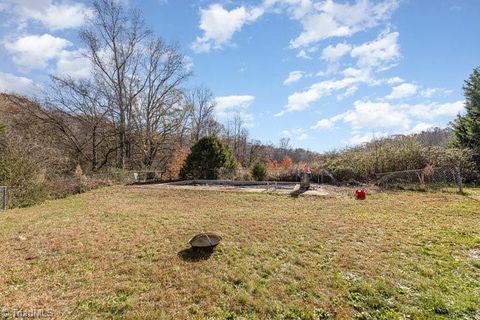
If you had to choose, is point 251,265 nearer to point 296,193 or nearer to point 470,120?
point 296,193

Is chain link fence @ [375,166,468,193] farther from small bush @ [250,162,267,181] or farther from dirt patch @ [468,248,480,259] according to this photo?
dirt patch @ [468,248,480,259]

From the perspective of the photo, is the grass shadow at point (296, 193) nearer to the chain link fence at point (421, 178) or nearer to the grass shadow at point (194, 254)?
the chain link fence at point (421, 178)

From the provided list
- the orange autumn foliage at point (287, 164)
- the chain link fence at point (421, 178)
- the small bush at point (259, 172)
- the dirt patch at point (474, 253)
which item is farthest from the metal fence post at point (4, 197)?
the chain link fence at point (421, 178)

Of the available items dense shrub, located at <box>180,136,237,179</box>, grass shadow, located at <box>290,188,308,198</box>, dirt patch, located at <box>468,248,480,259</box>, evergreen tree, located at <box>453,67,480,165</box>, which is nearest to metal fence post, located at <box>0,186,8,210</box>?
dense shrub, located at <box>180,136,237,179</box>

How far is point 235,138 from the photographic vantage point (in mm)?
47062

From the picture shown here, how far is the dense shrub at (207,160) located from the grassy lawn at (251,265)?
9823mm

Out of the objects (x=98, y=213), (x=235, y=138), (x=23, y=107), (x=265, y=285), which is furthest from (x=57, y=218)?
(x=235, y=138)

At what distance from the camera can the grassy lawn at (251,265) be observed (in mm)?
3564

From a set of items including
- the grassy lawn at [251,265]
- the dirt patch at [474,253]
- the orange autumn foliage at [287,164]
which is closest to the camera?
the grassy lawn at [251,265]

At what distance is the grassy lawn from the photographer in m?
3.56

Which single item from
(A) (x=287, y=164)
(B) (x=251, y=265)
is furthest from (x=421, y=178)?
(A) (x=287, y=164)

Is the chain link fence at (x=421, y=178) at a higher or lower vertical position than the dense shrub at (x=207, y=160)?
lower

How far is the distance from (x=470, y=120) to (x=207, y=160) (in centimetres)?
1611

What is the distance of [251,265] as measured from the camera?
4754mm
